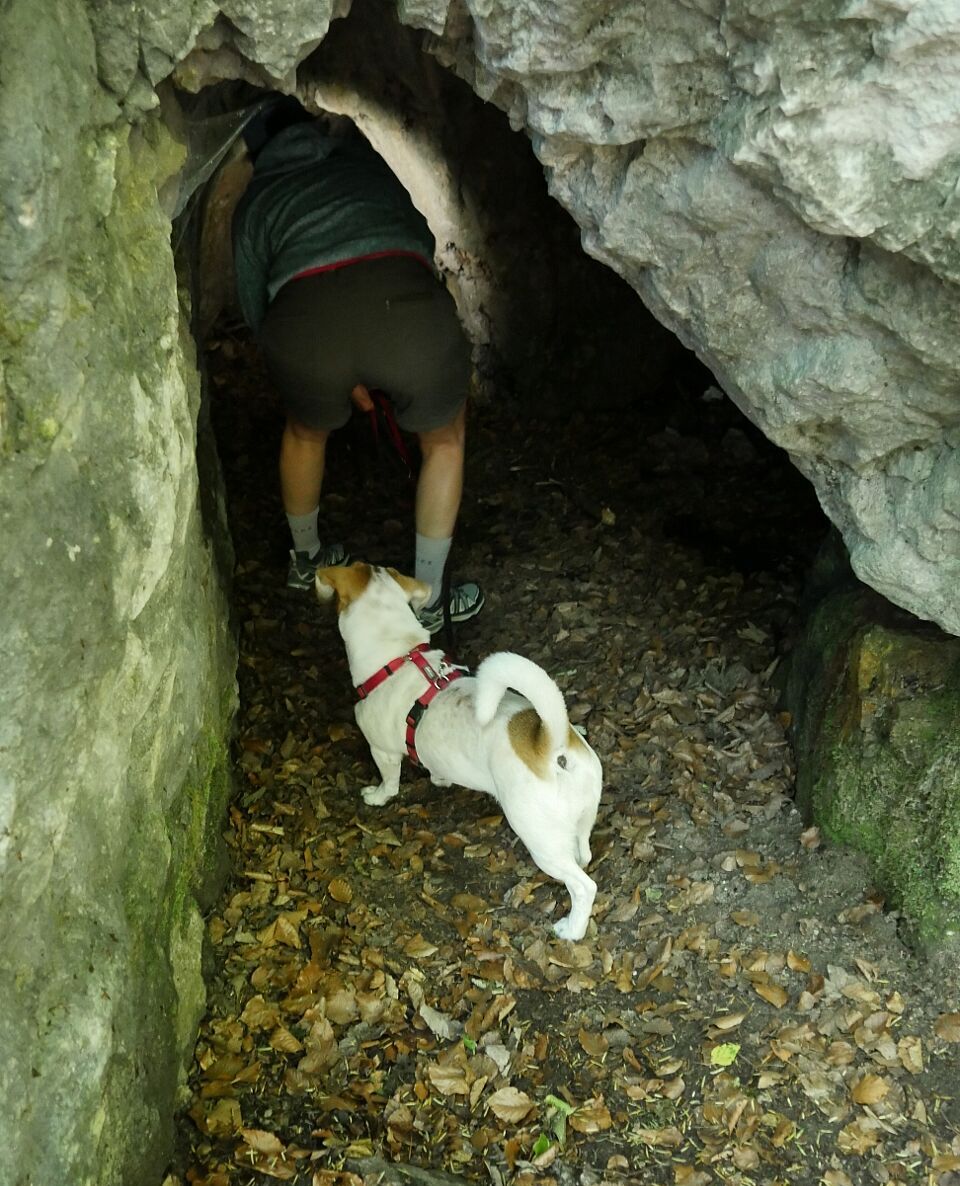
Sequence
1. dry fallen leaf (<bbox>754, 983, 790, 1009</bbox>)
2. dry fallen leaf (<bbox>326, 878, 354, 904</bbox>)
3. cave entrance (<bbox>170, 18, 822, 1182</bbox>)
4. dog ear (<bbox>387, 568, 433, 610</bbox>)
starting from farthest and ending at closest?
dog ear (<bbox>387, 568, 433, 610</bbox>) → dry fallen leaf (<bbox>326, 878, 354, 904</bbox>) → dry fallen leaf (<bbox>754, 983, 790, 1009</bbox>) → cave entrance (<bbox>170, 18, 822, 1182</bbox>)

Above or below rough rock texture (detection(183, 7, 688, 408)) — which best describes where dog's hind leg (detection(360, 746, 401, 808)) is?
below

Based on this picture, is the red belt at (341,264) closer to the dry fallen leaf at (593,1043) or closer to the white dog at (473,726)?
the white dog at (473,726)

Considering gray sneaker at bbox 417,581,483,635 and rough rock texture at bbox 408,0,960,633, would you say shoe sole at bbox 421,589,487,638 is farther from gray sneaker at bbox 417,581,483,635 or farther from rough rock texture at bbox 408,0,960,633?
rough rock texture at bbox 408,0,960,633

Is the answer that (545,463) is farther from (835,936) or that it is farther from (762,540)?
(835,936)

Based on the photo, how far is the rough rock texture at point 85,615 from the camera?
79.8 inches

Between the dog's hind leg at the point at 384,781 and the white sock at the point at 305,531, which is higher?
the white sock at the point at 305,531

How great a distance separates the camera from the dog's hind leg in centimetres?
408

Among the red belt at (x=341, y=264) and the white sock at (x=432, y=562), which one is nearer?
the red belt at (x=341, y=264)

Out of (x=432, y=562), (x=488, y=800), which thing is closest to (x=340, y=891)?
(x=488, y=800)

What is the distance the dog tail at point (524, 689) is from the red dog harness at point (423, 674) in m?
0.55

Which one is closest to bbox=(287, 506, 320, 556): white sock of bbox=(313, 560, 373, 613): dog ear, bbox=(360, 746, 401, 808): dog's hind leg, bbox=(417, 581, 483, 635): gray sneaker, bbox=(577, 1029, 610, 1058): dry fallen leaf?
bbox=(417, 581, 483, 635): gray sneaker

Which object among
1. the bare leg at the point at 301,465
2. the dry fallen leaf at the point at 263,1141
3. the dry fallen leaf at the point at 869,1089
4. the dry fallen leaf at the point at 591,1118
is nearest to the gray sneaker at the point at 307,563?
the bare leg at the point at 301,465

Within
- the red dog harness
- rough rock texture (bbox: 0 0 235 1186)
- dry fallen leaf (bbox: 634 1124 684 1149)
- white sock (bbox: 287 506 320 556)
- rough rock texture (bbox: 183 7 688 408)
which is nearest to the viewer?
rough rock texture (bbox: 0 0 235 1186)

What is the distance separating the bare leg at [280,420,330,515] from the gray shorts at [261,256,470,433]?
0.23m
